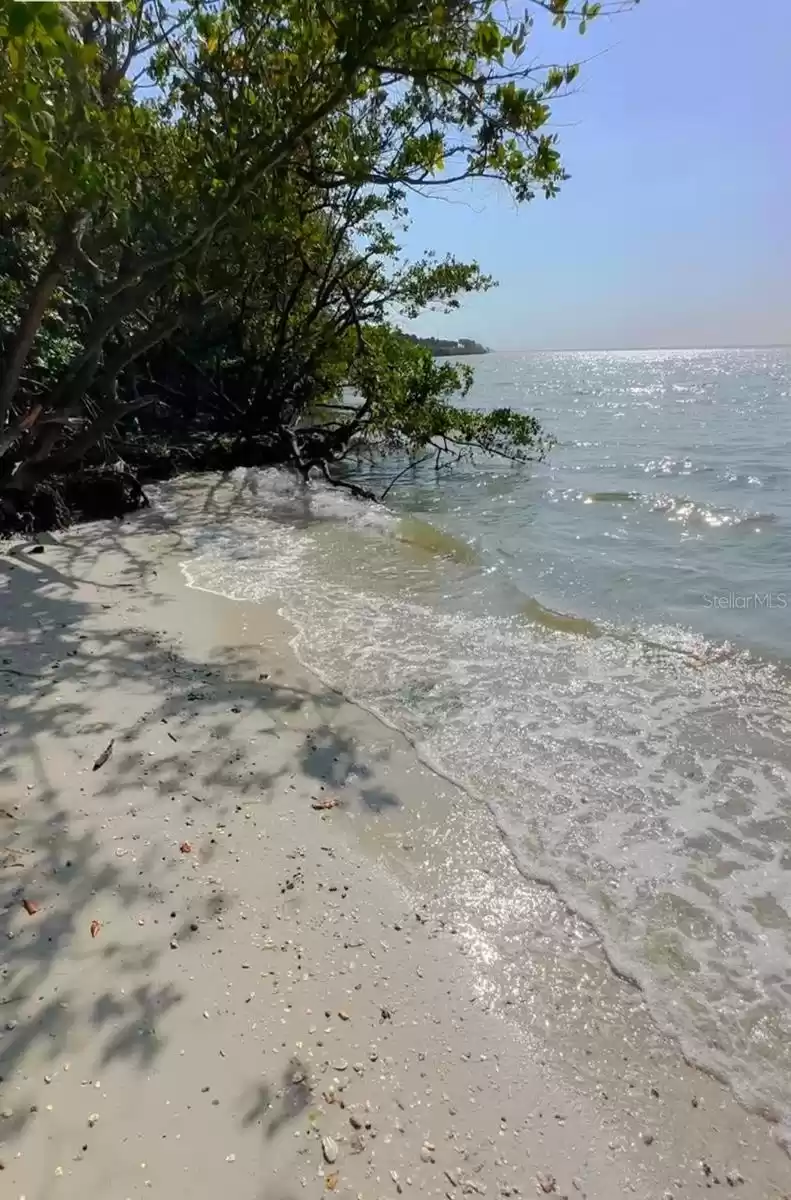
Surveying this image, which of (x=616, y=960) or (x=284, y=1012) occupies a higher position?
(x=284, y=1012)

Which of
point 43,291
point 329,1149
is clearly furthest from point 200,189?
point 329,1149

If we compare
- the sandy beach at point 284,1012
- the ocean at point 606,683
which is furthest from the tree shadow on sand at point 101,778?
the ocean at point 606,683

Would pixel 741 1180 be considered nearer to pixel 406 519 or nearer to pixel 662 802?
pixel 662 802

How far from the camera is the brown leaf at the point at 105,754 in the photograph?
4.05 meters

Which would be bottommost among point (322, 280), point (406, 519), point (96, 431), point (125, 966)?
point (406, 519)

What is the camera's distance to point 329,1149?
Result: 2.25 metres

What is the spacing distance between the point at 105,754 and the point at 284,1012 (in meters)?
2.00

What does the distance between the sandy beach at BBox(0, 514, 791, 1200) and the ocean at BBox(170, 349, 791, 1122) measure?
355 millimetres

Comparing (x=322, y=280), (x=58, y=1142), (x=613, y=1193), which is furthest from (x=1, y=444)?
(x=322, y=280)

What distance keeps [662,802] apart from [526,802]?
876 mm

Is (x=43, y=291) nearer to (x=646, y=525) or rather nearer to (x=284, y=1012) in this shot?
(x=284, y=1012)

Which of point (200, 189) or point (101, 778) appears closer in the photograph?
point (101, 778)

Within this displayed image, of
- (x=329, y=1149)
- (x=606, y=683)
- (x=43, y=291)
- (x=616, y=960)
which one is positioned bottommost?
(x=606, y=683)

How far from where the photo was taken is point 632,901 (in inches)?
143
